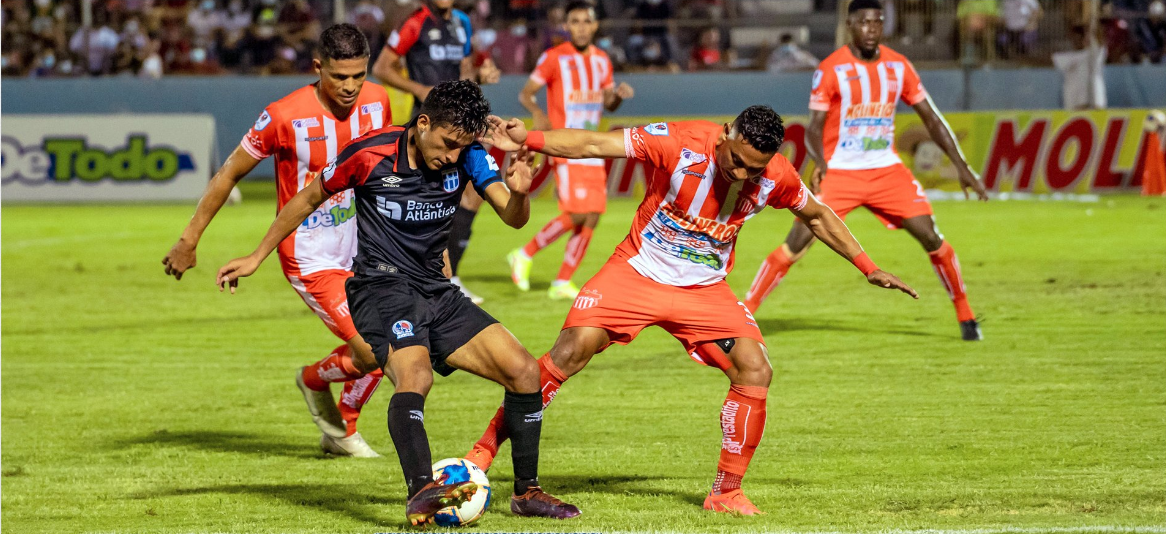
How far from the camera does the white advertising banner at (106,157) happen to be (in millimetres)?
21484

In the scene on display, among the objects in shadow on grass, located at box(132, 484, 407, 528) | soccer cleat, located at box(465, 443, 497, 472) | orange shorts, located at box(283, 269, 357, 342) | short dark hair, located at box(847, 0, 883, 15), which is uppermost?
Result: short dark hair, located at box(847, 0, 883, 15)

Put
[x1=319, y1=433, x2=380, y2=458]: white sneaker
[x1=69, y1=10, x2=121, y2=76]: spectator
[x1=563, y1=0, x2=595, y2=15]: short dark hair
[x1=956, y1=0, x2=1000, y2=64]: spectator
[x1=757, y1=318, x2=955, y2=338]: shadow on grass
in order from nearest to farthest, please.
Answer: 1. [x1=319, y1=433, x2=380, y2=458]: white sneaker
2. [x1=757, y1=318, x2=955, y2=338]: shadow on grass
3. [x1=563, y1=0, x2=595, y2=15]: short dark hair
4. [x1=956, y1=0, x2=1000, y2=64]: spectator
5. [x1=69, y1=10, x2=121, y2=76]: spectator

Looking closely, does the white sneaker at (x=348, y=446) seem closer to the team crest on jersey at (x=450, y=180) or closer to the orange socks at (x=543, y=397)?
the orange socks at (x=543, y=397)

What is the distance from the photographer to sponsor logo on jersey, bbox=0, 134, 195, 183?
Answer: 21.6m

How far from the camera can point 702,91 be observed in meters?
24.2

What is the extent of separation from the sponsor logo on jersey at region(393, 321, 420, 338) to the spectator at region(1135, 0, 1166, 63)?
20.2 m

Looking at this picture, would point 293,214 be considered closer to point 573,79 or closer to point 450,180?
point 450,180

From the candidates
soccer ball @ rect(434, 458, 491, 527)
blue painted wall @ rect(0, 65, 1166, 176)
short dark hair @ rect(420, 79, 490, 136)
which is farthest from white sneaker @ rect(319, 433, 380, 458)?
blue painted wall @ rect(0, 65, 1166, 176)

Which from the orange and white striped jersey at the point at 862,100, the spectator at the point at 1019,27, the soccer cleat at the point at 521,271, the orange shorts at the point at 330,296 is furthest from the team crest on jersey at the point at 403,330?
the spectator at the point at 1019,27

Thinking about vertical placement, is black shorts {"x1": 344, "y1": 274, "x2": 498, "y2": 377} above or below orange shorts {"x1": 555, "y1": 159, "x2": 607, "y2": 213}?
above

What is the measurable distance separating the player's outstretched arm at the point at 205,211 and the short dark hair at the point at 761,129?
227cm

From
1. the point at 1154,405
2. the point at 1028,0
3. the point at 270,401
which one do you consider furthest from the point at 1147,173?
the point at 270,401

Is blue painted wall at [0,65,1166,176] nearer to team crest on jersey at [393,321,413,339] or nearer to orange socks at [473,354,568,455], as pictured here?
orange socks at [473,354,568,455]

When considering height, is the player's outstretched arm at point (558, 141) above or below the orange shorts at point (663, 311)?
above
